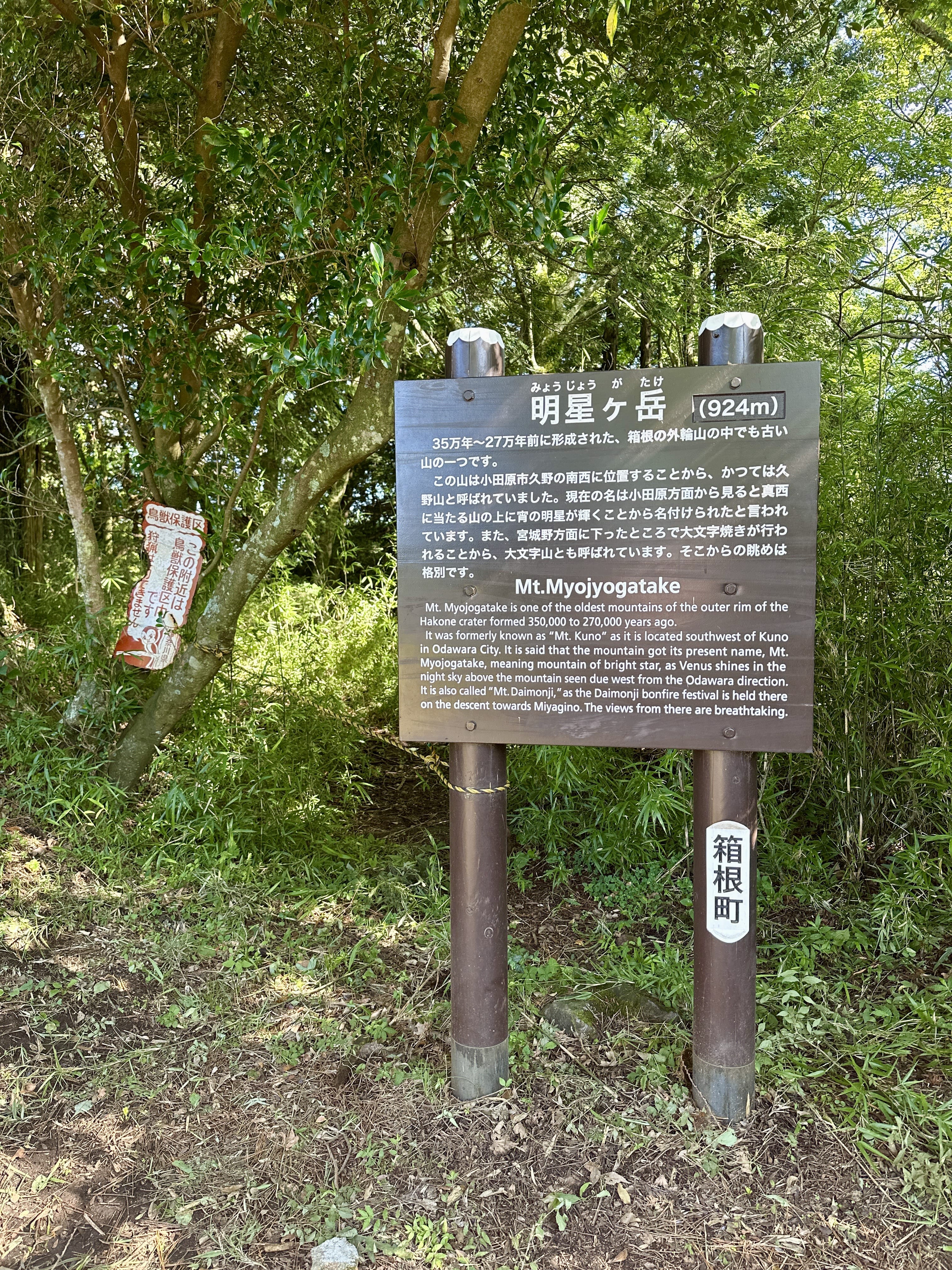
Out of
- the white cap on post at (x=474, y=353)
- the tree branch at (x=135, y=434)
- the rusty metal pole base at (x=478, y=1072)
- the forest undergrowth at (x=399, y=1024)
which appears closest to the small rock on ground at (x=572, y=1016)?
the forest undergrowth at (x=399, y=1024)

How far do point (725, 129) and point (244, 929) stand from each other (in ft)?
16.5

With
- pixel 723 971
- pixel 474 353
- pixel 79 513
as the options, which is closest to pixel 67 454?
pixel 79 513

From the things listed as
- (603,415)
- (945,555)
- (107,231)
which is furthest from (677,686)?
(107,231)

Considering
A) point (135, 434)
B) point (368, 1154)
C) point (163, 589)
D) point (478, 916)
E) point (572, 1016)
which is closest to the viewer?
point (368, 1154)

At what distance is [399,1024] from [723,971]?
1.28 m

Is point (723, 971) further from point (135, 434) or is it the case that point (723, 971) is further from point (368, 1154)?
point (135, 434)

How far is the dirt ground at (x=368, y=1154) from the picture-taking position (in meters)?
2.49

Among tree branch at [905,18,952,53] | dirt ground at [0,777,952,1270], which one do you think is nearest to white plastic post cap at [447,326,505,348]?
dirt ground at [0,777,952,1270]

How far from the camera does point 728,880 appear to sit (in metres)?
2.78

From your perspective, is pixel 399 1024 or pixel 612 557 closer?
pixel 612 557

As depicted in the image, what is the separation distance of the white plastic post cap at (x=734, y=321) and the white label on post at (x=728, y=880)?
1.50 m

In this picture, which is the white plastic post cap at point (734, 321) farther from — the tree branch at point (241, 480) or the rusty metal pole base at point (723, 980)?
the tree branch at point (241, 480)

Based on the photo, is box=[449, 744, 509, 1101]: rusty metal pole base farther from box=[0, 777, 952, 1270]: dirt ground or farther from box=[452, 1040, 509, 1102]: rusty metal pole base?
box=[0, 777, 952, 1270]: dirt ground

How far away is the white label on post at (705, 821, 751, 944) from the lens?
277 cm
